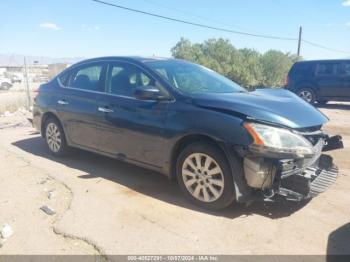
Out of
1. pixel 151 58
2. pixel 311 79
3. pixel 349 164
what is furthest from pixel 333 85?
pixel 151 58

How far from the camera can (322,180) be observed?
4148mm

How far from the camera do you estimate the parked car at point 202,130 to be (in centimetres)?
364

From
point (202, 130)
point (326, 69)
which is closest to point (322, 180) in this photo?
point (202, 130)

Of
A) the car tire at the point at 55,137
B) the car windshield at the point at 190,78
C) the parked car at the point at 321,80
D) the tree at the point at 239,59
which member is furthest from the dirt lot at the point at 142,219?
the tree at the point at 239,59

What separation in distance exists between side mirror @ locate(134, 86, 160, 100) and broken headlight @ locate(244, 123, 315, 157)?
45.7 inches

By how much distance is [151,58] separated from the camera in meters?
5.11

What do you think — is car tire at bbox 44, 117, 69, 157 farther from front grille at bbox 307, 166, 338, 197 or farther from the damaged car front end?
front grille at bbox 307, 166, 338, 197

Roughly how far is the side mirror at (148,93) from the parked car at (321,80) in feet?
35.5

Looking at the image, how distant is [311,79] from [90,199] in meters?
11.6

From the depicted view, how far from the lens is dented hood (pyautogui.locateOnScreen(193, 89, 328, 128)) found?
12.2 feet

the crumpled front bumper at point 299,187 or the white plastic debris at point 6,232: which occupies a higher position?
the crumpled front bumper at point 299,187

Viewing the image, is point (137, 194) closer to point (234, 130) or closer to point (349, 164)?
point (234, 130)

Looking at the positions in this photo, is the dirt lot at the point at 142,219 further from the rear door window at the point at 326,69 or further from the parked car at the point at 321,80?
the rear door window at the point at 326,69

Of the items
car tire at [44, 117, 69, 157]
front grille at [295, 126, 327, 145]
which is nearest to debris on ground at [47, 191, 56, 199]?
car tire at [44, 117, 69, 157]
